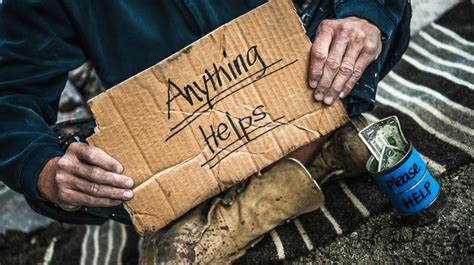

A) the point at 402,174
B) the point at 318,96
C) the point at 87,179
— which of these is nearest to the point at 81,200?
the point at 87,179

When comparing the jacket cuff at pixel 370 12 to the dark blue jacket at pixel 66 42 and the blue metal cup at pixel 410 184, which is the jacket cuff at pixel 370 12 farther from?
the blue metal cup at pixel 410 184

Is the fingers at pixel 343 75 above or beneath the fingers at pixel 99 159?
beneath

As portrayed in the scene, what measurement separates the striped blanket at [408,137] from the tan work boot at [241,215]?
6 cm

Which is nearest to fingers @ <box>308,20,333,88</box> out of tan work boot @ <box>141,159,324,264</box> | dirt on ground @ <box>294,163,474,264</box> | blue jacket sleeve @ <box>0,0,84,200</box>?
tan work boot @ <box>141,159,324,264</box>

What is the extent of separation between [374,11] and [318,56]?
19 cm

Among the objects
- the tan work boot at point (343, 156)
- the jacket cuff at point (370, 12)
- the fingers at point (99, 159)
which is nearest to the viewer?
the fingers at point (99, 159)

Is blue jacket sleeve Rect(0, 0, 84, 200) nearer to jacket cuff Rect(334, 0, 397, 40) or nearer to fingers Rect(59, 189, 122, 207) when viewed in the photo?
fingers Rect(59, 189, 122, 207)

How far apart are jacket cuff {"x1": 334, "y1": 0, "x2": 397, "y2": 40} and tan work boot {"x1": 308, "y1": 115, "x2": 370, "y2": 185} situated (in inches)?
8.9

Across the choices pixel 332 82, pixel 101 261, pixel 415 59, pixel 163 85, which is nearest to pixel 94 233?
pixel 101 261

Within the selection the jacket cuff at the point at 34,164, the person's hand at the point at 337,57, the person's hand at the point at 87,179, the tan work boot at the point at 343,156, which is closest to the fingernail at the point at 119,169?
the person's hand at the point at 87,179

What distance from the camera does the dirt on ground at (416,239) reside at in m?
1.08

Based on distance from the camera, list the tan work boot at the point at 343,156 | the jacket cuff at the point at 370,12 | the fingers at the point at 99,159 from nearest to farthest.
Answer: the fingers at the point at 99,159, the jacket cuff at the point at 370,12, the tan work boot at the point at 343,156

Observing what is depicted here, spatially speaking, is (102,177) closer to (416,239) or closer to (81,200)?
(81,200)

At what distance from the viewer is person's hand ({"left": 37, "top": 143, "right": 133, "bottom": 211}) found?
1.00 m
